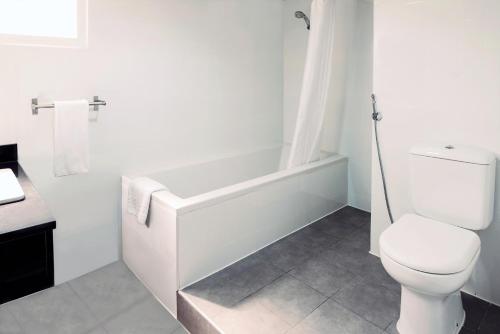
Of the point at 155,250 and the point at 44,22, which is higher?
the point at 44,22

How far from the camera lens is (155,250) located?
2158mm

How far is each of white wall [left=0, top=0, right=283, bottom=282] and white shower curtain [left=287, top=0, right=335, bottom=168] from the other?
25.1 inches

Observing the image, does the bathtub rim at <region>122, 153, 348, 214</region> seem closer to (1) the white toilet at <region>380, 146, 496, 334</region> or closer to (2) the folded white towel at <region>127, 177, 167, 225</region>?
(2) the folded white towel at <region>127, 177, 167, 225</region>

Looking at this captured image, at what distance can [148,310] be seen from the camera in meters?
2.09

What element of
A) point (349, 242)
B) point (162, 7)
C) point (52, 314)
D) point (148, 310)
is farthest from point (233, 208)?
point (162, 7)

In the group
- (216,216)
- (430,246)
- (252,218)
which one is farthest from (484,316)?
(216,216)

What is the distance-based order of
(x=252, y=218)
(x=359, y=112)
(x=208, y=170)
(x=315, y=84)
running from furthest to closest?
(x=359, y=112), (x=208, y=170), (x=315, y=84), (x=252, y=218)

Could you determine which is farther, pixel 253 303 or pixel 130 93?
pixel 130 93

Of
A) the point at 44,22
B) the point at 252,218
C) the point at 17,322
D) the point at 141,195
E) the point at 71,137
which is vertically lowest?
the point at 17,322

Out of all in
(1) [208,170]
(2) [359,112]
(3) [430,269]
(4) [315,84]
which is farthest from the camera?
(2) [359,112]

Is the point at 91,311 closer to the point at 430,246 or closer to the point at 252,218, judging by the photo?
Answer: the point at 252,218

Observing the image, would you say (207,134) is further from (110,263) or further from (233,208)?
(110,263)

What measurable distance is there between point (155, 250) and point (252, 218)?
643 mm

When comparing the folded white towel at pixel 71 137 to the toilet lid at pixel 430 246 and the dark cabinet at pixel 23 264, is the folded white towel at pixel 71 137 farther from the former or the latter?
the toilet lid at pixel 430 246
